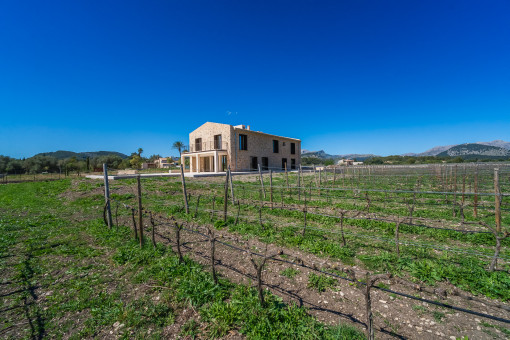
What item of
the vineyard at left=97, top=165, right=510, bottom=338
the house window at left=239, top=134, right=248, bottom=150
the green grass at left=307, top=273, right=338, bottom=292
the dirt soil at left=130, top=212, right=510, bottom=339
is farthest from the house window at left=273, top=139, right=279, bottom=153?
the green grass at left=307, top=273, right=338, bottom=292

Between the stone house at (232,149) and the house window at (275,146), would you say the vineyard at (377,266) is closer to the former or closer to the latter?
the stone house at (232,149)

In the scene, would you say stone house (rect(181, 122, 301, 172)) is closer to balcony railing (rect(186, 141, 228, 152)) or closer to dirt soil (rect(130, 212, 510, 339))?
balcony railing (rect(186, 141, 228, 152))

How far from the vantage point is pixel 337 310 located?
2.80 m

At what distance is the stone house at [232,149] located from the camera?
25.3 metres

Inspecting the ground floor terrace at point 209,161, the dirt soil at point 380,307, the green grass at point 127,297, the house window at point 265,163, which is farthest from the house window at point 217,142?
the dirt soil at point 380,307

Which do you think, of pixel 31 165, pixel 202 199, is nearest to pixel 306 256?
pixel 202 199

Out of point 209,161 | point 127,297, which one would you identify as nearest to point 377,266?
point 127,297

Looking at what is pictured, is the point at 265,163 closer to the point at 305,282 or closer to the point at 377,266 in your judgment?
the point at 377,266

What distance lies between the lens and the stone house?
2530cm

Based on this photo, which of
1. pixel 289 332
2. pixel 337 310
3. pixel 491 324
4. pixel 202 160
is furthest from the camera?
pixel 202 160

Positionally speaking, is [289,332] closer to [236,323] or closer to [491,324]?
[236,323]

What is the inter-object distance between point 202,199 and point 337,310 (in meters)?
7.97

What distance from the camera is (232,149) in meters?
25.3

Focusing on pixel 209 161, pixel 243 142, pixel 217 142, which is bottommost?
pixel 209 161
